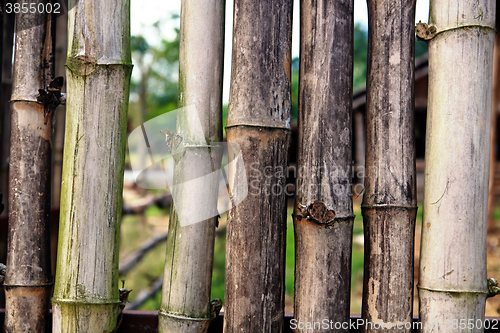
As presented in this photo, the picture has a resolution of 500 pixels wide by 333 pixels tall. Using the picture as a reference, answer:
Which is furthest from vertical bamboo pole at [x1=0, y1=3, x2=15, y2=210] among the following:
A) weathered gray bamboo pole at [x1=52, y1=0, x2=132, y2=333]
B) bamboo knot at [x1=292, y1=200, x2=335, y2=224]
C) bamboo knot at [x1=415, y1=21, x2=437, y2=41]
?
bamboo knot at [x1=415, y1=21, x2=437, y2=41]

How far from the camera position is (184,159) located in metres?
1.35

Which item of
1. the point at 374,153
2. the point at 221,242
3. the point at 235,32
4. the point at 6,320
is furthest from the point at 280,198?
the point at 221,242

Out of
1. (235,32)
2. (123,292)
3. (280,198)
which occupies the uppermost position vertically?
(235,32)

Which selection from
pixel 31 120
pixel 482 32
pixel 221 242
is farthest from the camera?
pixel 221 242

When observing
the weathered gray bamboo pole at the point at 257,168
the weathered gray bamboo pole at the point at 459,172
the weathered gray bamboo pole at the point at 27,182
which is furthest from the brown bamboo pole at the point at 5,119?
the weathered gray bamboo pole at the point at 459,172

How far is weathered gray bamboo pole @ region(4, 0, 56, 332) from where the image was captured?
1.41 m

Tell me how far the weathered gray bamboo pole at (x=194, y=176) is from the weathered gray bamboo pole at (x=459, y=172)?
2.38ft

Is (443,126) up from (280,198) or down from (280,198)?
up

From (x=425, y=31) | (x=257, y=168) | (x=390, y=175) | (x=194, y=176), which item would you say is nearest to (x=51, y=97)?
(x=194, y=176)

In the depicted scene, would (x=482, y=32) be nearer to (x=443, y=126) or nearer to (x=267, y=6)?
(x=443, y=126)

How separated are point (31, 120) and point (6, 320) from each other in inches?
28.4

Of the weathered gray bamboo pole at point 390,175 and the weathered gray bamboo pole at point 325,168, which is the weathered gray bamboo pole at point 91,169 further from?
the weathered gray bamboo pole at point 390,175

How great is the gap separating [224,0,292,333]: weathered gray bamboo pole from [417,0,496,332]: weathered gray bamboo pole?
486 millimetres

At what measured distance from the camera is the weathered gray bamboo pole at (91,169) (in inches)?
51.6
